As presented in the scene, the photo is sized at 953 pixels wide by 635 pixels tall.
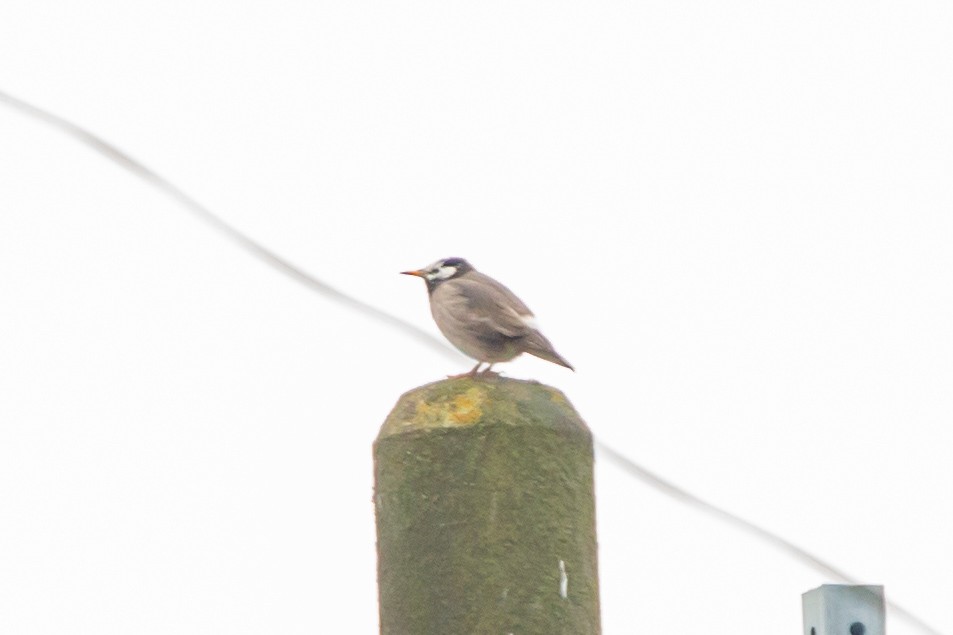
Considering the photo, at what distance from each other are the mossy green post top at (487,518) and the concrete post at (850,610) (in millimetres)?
833

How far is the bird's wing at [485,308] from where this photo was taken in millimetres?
7070

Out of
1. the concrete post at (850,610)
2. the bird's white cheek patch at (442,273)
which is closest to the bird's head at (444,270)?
the bird's white cheek patch at (442,273)

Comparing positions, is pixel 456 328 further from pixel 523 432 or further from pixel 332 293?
pixel 523 432

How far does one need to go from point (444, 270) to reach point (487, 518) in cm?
370

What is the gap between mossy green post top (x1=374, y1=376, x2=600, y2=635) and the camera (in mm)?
4621

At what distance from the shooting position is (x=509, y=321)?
7.07 m

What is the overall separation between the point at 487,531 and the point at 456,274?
353cm

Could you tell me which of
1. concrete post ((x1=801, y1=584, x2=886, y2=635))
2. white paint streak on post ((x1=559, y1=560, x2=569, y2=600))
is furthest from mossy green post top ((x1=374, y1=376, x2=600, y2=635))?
concrete post ((x1=801, y1=584, x2=886, y2=635))

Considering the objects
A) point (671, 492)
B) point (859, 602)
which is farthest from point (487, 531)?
point (671, 492)

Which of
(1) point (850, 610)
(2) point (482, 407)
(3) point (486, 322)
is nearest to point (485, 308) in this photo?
(3) point (486, 322)

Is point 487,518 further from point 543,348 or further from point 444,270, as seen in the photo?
point 444,270

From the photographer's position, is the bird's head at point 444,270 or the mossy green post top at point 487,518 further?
the bird's head at point 444,270

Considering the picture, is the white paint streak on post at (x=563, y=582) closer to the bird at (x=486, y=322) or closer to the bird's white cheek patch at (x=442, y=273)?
the bird at (x=486, y=322)

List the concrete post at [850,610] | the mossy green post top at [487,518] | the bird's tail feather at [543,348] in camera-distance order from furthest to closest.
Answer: the bird's tail feather at [543,348], the mossy green post top at [487,518], the concrete post at [850,610]
